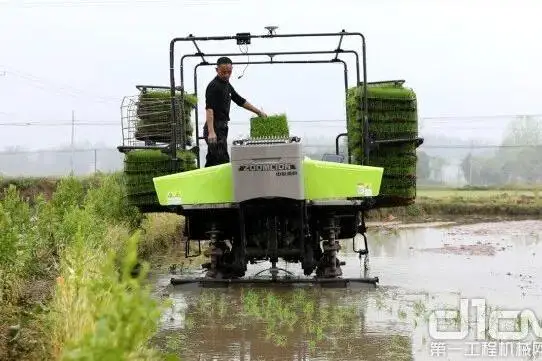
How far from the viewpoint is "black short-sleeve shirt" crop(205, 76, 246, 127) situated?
1256 centimetres

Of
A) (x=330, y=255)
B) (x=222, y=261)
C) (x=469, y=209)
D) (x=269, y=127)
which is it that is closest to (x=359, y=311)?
(x=330, y=255)

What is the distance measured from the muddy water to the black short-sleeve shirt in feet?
8.09

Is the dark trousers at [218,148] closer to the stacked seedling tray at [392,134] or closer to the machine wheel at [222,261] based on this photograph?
the machine wheel at [222,261]

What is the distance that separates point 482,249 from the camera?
18.0 m

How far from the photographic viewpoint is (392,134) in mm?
12578

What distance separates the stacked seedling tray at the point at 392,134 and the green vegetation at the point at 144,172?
2.72 metres

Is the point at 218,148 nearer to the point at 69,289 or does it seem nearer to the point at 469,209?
the point at 69,289

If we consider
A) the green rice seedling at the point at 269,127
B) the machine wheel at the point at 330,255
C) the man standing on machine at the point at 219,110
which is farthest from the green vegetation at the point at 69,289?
the machine wheel at the point at 330,255

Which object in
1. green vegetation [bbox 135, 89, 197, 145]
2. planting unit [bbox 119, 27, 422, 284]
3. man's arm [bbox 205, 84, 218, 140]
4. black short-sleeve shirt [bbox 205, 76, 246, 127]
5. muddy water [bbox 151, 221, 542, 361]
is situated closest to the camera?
muddy water [bbox 151, 221, 542, 361]

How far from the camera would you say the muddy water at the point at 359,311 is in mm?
7629

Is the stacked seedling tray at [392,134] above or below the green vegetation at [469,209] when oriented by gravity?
above

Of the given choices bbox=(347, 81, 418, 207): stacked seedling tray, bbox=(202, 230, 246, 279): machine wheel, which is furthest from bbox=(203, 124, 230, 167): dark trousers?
bbox=(347, 81, 418, 207): stacked seedling tray

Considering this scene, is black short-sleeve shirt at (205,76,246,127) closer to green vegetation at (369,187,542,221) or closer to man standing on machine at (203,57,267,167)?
man standing on machine at (203,57,267,167)

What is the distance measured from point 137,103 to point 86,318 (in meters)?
7.26
